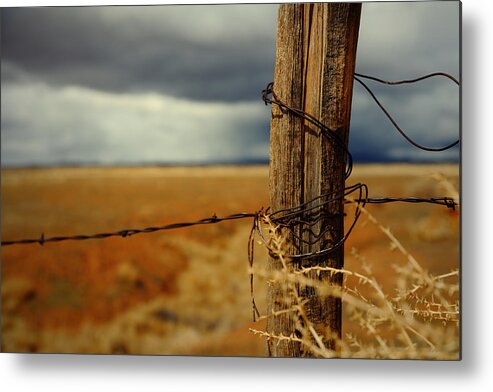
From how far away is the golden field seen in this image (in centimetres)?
276

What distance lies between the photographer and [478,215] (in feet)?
8.55

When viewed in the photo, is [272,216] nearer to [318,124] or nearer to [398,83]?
[318,124]

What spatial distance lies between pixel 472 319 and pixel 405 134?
2.38 ft

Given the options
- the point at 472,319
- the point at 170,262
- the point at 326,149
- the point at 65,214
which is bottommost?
the point at 472,319

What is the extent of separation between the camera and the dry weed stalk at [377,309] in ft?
7.29

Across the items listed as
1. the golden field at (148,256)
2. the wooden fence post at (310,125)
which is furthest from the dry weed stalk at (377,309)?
the golden field at (148,256)

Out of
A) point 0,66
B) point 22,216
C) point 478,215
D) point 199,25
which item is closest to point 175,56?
point 199,25

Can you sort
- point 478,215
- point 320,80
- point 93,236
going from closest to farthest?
1. point 320,80
2. point 478,215
3. point 93,236

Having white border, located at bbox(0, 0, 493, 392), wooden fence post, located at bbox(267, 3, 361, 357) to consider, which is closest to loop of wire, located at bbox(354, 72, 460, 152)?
white border, located at bbox(0, 0, 493, 392)

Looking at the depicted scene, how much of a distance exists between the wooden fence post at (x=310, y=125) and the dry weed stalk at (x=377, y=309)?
0.03 metres

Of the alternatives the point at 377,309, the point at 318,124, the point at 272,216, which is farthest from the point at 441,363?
the point at 318,124

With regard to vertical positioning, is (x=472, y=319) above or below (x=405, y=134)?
below

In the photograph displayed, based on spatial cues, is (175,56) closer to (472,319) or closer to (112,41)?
(112,41)

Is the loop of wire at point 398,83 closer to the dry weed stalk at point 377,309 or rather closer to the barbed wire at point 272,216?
the barbed wire at point 272,216
